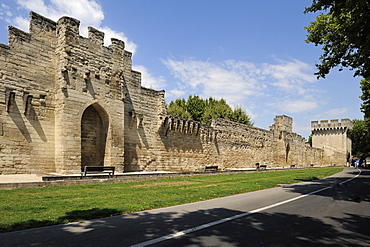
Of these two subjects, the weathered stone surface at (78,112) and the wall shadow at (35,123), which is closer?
the weathered stone surface at (78,112)

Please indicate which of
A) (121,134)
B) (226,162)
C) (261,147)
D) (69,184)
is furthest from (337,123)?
(69,184)

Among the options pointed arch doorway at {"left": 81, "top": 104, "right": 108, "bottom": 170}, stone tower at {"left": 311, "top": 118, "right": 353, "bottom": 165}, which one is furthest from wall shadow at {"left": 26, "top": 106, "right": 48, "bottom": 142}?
stone tower at {"left": 311, "top": 118, "right": 353, "bottom": 165}

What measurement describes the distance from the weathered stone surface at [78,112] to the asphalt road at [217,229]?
34.5 feet

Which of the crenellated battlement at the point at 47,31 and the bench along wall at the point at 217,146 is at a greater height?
the crenellated battlement at the point at 47,31

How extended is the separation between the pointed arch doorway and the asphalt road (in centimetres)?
1184

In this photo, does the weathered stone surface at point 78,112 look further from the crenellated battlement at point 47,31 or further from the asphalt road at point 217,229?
the asphalt road at point 217,229

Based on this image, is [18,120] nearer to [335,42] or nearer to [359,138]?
[335,42]

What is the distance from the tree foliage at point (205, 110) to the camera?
53.7 meters

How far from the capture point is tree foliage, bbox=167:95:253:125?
53.7 metres

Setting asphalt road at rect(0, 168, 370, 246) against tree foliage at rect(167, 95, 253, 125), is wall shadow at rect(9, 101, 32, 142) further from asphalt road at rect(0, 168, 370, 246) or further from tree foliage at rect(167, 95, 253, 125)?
tree foliage at rect(167, 95, 253, 125)

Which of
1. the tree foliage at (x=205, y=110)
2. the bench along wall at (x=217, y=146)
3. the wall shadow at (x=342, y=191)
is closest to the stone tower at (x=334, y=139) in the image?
the tree foliage at (x=205, y=110)

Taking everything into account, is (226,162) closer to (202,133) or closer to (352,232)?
(202,133)

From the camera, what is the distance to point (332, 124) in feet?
221

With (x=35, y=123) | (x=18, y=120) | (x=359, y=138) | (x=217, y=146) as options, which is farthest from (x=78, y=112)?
(x=359, y=138)
